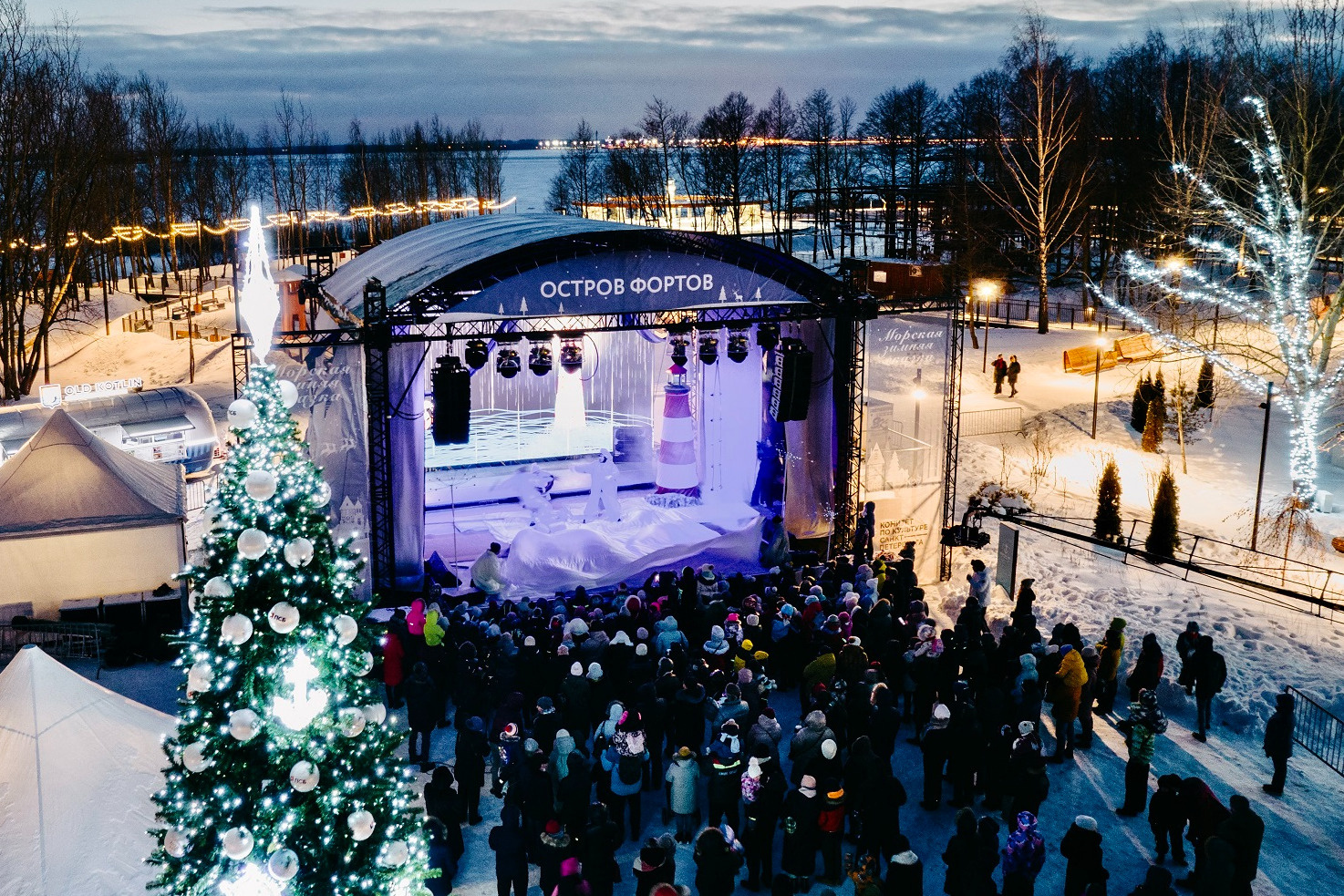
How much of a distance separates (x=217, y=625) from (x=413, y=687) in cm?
455

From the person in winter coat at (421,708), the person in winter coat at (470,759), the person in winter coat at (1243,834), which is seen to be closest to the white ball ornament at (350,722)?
the person in winter coat at (470,759)

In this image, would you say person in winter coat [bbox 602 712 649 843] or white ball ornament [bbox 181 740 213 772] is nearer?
white ball ornament [bbox 181 740 213 772]

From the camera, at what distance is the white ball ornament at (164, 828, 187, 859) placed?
5.60 metres

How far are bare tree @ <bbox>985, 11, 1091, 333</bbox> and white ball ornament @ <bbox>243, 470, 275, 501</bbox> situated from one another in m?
29.6

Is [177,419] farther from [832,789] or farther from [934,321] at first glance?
[832,789]

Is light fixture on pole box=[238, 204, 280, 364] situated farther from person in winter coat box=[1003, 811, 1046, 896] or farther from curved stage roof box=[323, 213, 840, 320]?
curved stage roof box=[323, 213, 840, 320]

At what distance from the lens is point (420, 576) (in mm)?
14164

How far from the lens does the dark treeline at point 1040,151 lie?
24.3 metres

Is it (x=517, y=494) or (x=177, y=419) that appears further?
(x=177, y=419)

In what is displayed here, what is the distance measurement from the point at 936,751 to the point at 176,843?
6.12 m

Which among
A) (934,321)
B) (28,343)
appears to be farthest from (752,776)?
(28,343)

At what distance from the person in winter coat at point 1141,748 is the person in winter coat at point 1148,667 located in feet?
4.43

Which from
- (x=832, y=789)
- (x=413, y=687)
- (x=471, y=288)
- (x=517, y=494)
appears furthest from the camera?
(x=517, y=494)

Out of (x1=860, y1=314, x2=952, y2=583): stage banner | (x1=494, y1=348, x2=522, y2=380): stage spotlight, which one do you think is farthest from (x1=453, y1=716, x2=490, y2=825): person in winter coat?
(x1=860, y1=314, x2=952, y2=583): stage banner
